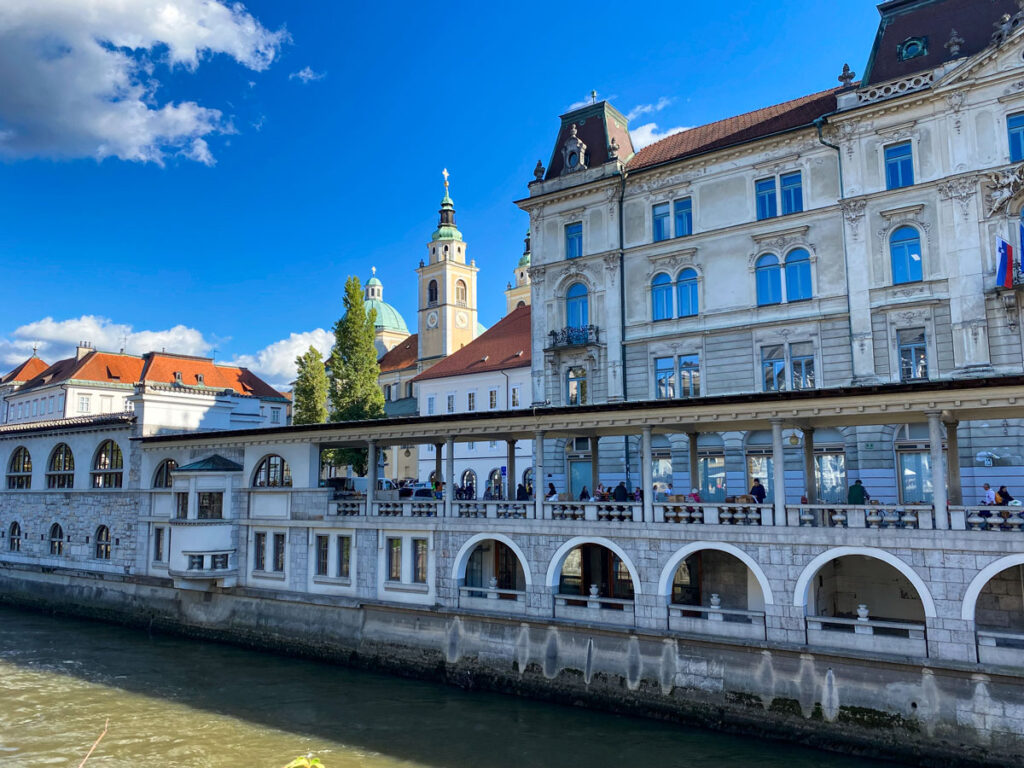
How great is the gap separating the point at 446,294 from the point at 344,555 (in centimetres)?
5774

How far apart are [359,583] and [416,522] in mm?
3408

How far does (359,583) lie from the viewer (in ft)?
89.6

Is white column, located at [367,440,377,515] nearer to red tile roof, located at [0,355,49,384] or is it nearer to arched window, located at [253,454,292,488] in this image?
arched window, located at [253,454,292,488]

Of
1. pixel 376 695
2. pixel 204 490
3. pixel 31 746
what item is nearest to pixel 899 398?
pixel 376 695

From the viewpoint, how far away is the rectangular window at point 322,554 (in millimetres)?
28859

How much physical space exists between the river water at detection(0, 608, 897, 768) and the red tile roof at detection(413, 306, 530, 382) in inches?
1157

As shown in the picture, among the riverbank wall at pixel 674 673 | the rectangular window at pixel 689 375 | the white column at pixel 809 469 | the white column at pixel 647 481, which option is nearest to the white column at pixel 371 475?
the riverbank wall at pixel 674 673

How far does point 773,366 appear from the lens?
31781 millimetres

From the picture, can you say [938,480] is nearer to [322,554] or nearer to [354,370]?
[322,554]

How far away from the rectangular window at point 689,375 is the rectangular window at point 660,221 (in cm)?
569

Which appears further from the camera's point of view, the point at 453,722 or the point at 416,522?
the point at 416,522

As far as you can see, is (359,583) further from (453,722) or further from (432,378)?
(432,378)

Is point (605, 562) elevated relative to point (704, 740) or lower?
elevated

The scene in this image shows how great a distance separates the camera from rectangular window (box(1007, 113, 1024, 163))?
26.4 metres
